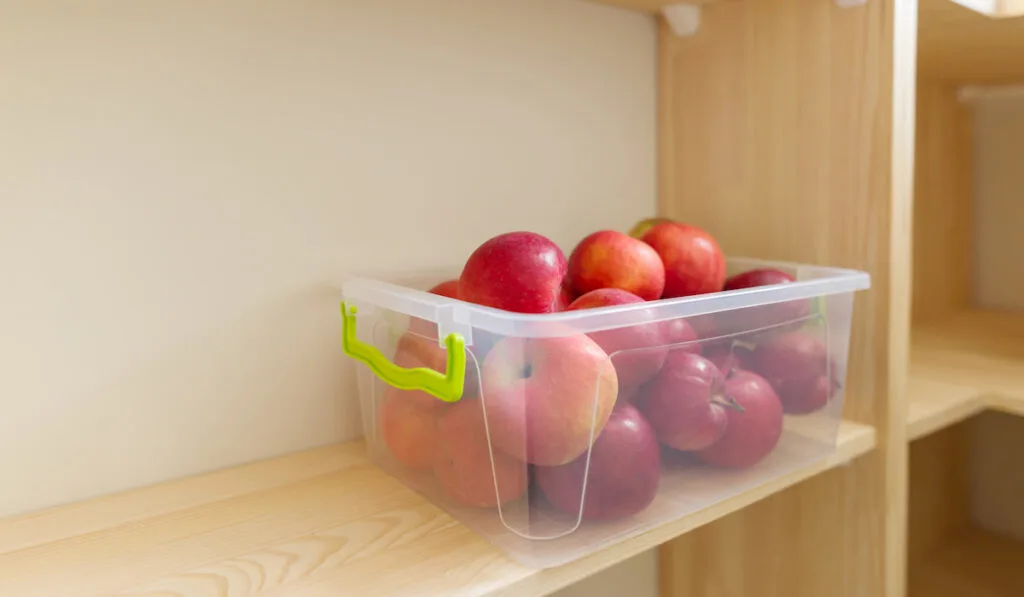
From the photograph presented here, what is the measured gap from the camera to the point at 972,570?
133 cm

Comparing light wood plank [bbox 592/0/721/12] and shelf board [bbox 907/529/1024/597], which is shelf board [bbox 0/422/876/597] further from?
shelf board [bbox 907/529/1024/597]

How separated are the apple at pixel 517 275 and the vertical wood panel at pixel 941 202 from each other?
1013 millimetres

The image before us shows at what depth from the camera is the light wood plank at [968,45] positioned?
2.90 ft

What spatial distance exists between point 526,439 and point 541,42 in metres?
0.53

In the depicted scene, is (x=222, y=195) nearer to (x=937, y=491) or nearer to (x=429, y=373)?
(x=429, y=373)

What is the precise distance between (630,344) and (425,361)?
0.16 m

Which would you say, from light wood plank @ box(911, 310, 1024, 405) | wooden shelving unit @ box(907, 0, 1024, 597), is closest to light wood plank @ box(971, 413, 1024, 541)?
wooden shelving unit @ box(907, 0, 1024, 597)

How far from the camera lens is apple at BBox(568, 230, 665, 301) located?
66cm

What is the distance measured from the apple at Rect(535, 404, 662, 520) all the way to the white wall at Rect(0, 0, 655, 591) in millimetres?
320

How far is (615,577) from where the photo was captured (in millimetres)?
1028

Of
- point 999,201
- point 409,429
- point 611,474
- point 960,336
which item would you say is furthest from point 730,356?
point 999,201

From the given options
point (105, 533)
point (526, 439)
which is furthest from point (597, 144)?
point (105, 533)

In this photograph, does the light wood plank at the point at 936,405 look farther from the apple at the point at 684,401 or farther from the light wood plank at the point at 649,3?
the light wood plank at the point at 649,3

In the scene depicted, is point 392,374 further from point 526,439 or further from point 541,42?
point 541,42
